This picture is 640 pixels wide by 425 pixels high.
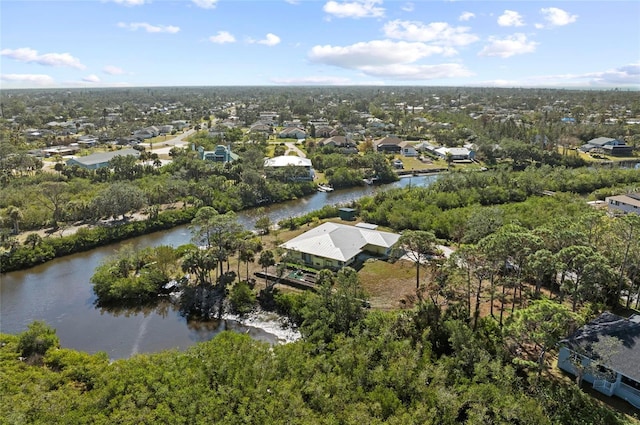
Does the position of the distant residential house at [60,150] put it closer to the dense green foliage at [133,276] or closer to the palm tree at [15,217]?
the palm tree at [15,217]

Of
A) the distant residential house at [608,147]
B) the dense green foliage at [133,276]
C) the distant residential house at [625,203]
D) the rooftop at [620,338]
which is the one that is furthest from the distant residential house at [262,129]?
the rooftop at [620,338]

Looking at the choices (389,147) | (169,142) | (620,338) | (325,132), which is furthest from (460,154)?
(620,338)

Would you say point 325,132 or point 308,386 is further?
point 325,132

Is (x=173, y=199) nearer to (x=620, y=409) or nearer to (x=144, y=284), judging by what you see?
(x=144, y=284)

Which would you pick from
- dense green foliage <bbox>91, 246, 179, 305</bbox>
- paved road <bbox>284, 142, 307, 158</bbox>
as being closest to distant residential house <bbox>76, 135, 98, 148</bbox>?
paved road <bbox>284, 142, 307, 158</bbox>

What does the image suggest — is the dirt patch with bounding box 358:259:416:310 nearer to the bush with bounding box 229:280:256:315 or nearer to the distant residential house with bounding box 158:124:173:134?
the bush with bounding box 229:280:256:315

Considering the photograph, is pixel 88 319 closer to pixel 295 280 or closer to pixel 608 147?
pixel 295 280

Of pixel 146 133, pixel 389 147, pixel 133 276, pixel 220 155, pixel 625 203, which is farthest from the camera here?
pixel 146 133
